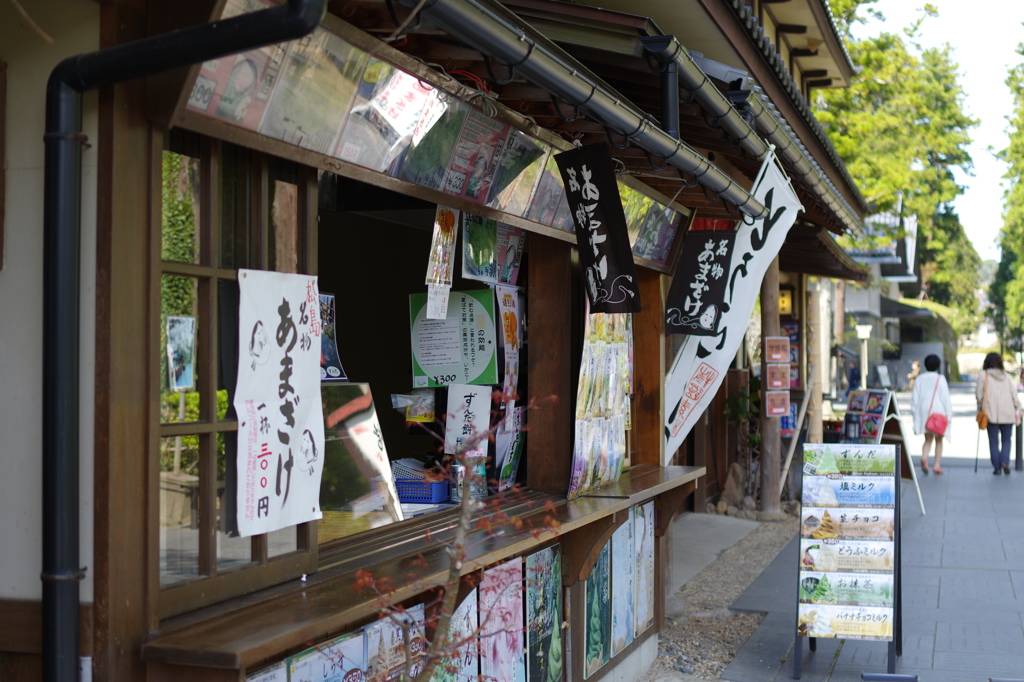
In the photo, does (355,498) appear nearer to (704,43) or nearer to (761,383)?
(704,43)

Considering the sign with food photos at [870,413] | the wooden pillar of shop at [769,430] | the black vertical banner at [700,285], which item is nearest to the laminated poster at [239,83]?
the black vertical banner at [700,285]

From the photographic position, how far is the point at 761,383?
1224 cm

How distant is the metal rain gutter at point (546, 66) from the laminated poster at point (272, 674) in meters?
2.05

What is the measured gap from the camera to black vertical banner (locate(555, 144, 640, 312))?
461 centimetres

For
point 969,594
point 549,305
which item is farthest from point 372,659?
point 969,594

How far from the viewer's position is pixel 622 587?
6.07 metres

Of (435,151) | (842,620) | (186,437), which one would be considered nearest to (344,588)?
(186,437)

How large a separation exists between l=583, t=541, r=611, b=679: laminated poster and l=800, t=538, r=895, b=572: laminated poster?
1507 millimetres

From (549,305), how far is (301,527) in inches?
101

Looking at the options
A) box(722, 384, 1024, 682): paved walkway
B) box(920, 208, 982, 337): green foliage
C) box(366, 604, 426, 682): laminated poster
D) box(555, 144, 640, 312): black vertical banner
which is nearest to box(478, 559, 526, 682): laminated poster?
box(366, 604, 426, 682): laminated poster

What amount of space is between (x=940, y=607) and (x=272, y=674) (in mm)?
6614

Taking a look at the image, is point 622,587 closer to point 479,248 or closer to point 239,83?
point 479,248

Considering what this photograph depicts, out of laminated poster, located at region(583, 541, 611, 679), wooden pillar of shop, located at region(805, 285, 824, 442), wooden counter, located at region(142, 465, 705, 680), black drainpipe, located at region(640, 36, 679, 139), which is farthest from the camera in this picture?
wooden pillar of shop, located at region(805, 285, 824, 442)

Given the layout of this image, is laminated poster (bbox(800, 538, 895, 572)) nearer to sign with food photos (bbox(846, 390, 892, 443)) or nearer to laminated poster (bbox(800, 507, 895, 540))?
laminated poster (bbox(800, 507, 895, 540))
